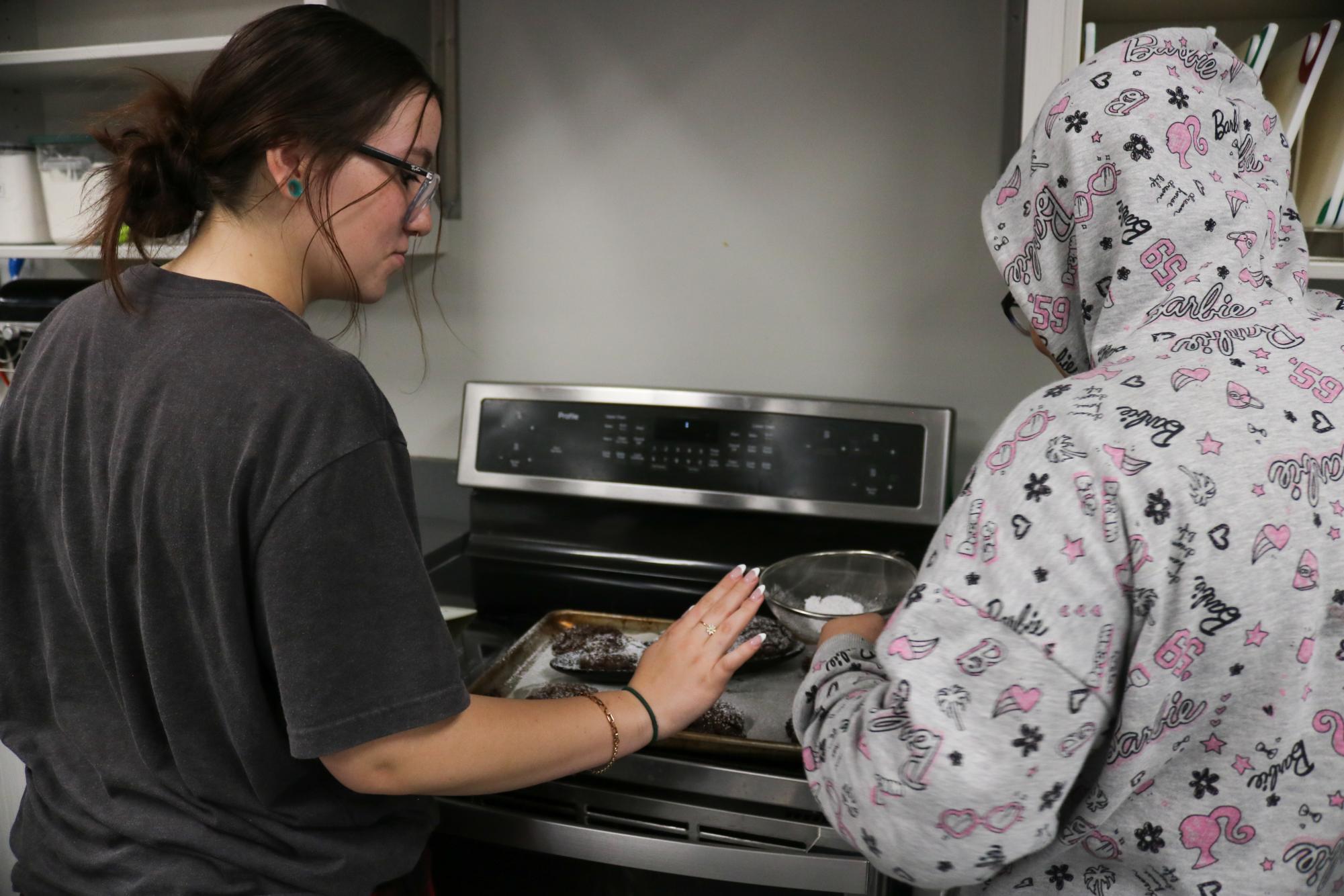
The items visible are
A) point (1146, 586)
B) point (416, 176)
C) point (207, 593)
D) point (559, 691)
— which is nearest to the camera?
point (1146, 586)

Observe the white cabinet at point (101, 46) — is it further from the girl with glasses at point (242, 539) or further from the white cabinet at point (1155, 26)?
the white cabinet at point (1155, 26)

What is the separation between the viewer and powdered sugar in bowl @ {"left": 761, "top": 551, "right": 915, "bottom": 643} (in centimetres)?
114

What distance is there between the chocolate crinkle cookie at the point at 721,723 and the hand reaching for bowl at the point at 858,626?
161 millimetres

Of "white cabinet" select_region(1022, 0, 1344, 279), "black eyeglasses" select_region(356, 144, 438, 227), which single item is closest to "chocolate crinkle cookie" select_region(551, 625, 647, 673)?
"black eyeglasses" select_region(356, 144, 438, 227)

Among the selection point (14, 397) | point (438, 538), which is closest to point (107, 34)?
point (438, 538)

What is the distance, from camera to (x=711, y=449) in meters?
1.51

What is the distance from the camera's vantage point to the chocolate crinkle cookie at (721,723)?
3.34 feet

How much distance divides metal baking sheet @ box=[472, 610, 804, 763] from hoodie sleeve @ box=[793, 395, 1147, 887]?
299 mm

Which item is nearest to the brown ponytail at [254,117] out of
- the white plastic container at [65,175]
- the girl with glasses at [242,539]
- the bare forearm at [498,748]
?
the girl with glasses at [242,539]

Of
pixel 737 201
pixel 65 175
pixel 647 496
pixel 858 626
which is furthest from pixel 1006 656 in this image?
pixel 65 175

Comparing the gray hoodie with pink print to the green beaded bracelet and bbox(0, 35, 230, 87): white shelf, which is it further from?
bbox(0, 35, 230, 87): white shelf

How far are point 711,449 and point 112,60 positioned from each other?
1048mm

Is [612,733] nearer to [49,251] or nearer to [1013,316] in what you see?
[1013,316]

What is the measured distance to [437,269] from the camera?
175 cm
